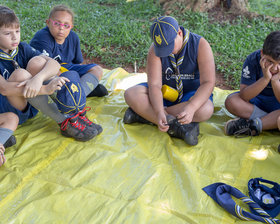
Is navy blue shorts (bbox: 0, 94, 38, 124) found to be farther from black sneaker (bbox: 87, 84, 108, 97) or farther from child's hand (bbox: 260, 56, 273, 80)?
child's hand (bbox: 260, 56, 273, 80)

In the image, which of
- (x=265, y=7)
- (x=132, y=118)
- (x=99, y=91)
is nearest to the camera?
(x=132, y=118)

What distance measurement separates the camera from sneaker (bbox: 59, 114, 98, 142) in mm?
2035

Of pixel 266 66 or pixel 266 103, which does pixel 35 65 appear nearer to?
pixel 266 66

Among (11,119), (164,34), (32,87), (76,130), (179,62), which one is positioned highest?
(164,34)

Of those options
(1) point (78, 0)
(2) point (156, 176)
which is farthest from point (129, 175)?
(1) point (78, 0)

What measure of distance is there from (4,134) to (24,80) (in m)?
0.37

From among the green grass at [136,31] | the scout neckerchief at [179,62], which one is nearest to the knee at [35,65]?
the scout neckerchief at [179,62]

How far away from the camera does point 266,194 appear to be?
156 centimetres

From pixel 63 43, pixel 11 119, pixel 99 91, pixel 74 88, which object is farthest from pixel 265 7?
pixel 11 119

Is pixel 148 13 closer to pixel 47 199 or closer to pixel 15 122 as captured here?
pixel 15 122

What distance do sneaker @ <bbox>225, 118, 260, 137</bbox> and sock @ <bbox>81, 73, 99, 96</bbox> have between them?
112cm

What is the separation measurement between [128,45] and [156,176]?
2.61 metres

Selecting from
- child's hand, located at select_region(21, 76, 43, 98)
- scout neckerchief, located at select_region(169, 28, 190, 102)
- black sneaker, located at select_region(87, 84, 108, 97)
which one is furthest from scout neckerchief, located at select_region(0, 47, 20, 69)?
scout neckerchief, located at select_region(169, 28, 190, 102)

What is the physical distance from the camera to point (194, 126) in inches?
80.7
